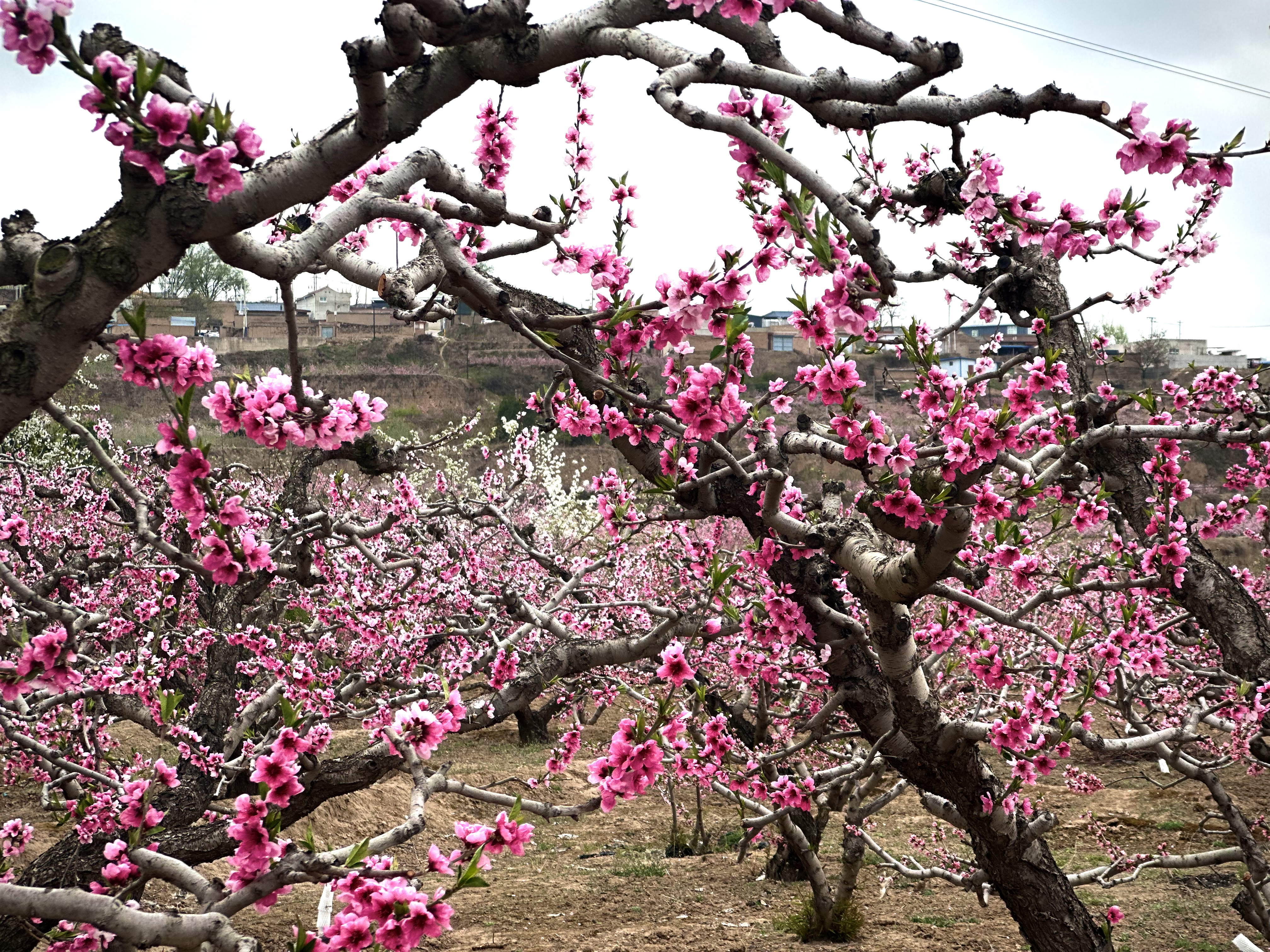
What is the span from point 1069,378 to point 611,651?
11.6 feet

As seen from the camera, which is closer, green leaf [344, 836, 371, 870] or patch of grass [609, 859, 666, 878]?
green leaf [344, 836, 371, 870]

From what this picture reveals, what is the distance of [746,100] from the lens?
3.18 metres

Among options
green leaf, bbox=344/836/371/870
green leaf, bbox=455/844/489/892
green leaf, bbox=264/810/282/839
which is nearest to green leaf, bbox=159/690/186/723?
green leaf, bbox=264/810/282/839

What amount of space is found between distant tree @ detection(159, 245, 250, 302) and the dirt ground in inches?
1962

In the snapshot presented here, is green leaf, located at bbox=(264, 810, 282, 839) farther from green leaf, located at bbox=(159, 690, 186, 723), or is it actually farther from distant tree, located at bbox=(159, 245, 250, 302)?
distant tree, located at bbox=(159, 245, 250, 302)

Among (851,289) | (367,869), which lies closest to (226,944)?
(367,869)

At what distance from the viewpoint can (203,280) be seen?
57438 mm

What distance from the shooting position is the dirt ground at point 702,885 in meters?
6.82

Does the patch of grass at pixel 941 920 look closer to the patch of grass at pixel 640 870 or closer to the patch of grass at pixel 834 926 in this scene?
the patch of grass at pixel 834 926

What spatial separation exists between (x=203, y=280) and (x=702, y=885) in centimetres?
5709

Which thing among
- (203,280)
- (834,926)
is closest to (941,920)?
(834,926)

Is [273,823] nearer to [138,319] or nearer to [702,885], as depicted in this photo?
[138,319]

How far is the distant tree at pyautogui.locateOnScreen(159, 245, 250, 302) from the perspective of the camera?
182 ft

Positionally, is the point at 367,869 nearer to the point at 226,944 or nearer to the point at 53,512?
the point at 226,944
